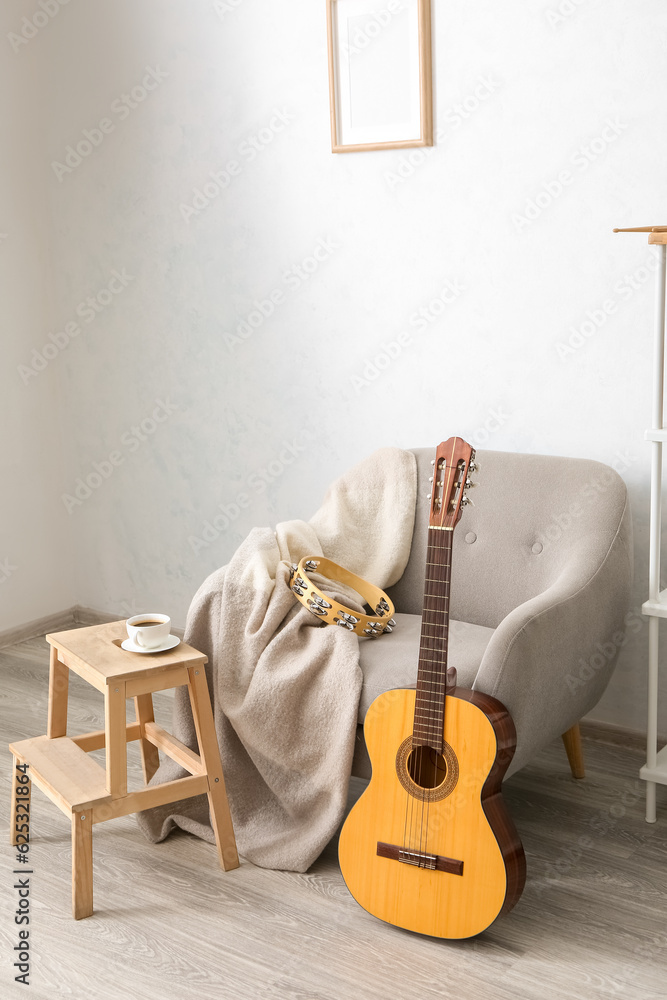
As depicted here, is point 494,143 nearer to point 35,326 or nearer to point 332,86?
point 332,86

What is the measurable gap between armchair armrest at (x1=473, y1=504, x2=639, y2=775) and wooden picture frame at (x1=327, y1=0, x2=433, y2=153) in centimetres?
114

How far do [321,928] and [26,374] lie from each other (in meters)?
2.28

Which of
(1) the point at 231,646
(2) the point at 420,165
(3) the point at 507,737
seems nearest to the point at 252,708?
(1) the point at 231,646

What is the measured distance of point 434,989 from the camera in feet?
5.35

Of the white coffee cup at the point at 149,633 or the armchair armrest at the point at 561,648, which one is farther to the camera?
the white coffee cup at the point at 149,633

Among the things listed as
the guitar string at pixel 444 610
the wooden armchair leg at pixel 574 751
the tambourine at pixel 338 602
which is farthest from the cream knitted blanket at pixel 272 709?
the wooden armchair leg at pixel 574 751

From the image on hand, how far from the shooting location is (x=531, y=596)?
222 cm

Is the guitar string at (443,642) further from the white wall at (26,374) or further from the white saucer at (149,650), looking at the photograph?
the white wall at (26,374)

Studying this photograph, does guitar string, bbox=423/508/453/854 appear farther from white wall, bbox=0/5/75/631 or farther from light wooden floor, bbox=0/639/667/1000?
white wall, bbox=0/5/75/631

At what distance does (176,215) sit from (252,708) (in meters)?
1.67

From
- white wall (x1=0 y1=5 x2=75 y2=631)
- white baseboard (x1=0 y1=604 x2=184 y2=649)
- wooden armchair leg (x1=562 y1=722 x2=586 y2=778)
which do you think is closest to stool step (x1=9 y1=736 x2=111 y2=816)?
wooden armchair leg (x1=562 y1=722 x2=586 y2=778)

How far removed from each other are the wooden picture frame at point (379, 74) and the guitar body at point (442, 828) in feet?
4.92

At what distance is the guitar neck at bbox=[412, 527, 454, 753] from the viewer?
5.66 feet

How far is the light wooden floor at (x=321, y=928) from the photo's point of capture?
1651 mm
